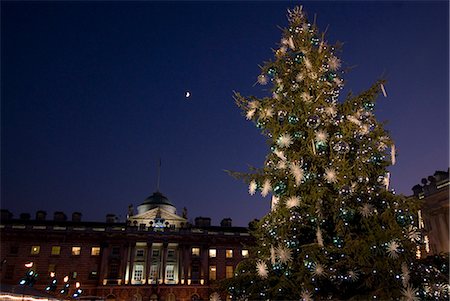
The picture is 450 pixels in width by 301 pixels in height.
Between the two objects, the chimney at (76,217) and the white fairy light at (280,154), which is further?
the chimney at (76,217)

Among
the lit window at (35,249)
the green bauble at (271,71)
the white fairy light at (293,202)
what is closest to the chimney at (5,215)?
the lit window at (35,249)

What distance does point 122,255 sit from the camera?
5578 cm

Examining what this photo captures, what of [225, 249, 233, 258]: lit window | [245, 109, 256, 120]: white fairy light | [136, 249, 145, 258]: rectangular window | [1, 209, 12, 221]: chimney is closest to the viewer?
[245, 109, 256, 120]: white fairy light

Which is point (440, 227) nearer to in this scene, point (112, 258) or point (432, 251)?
point (432, 251)

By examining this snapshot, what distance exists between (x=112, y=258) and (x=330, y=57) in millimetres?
51796

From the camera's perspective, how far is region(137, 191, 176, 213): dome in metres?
65.8

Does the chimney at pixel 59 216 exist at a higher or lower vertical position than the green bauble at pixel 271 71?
higher

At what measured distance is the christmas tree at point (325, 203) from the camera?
9.23 metres

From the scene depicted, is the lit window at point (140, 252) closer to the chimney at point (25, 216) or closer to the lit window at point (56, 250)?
the lit window at point (56, 250)

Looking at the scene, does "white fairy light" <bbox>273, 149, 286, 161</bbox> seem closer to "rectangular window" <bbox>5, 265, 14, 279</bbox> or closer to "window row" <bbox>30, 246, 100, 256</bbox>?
"window row" <bbox>30, 246, 100, 256</bbox>

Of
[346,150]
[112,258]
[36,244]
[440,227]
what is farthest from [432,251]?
[36,244]

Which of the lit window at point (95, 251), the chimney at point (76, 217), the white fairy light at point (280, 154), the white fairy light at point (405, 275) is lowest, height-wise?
the white fairy light at point (405, 275)

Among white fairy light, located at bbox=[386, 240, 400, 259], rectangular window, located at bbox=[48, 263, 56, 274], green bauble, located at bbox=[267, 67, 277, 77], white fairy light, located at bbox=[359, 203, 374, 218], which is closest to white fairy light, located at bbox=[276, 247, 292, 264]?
white fairy light, located at bbox=[359, 203, 374, 218]

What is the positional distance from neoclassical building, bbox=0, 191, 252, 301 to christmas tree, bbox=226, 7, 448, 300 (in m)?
43.0
